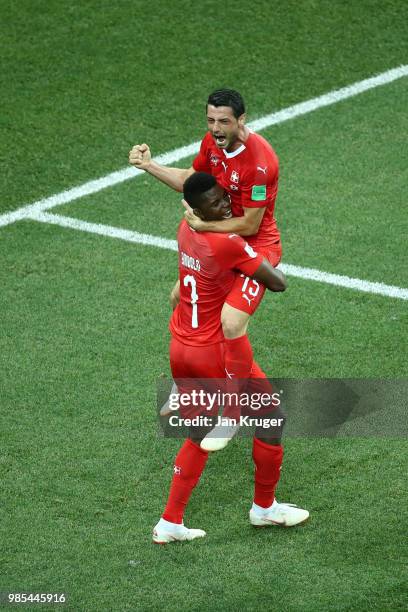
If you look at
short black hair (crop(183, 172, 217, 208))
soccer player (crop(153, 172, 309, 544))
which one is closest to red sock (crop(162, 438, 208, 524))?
soccer player (crop(153, 172, 309, 544))

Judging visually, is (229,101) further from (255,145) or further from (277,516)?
(277,516)

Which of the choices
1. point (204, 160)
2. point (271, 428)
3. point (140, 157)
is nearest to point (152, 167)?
point (140, 157)

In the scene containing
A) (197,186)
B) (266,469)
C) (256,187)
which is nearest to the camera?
(197,186)

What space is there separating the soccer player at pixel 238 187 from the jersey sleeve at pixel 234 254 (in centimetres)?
10

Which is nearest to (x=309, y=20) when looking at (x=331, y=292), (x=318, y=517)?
(x=331, y=292)

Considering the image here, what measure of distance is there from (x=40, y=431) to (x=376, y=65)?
276 inches

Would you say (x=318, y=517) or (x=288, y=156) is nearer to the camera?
(x=318, y=517)

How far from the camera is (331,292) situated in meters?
9.56

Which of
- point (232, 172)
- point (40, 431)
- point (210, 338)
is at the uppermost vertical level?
point (232, 172)

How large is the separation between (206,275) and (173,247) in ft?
11.7

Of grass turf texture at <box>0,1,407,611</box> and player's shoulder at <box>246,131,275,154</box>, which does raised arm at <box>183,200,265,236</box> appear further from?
grass turf texture at <box>0,1,407,611</box>

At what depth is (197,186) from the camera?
6582mm

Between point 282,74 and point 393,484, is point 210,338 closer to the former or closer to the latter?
point 393,484

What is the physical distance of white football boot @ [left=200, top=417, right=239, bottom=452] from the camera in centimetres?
669
